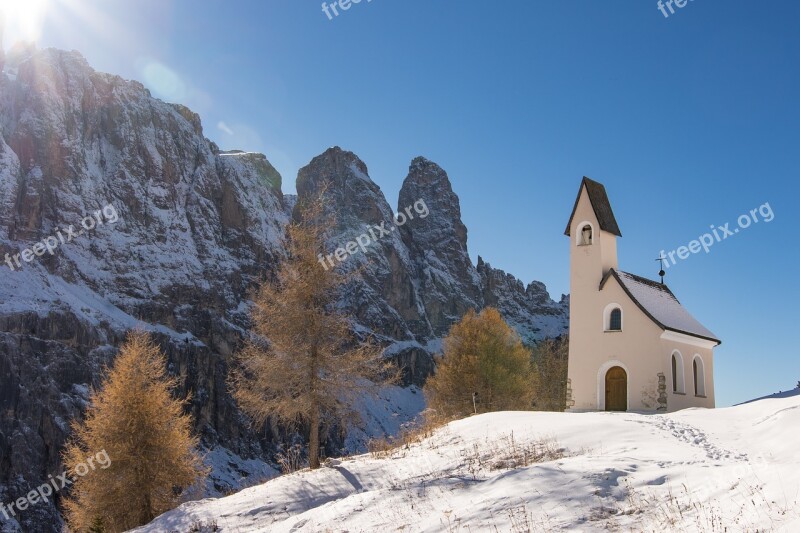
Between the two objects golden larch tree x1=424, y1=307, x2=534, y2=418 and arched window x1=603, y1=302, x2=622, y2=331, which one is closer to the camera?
arched window x1=603, y1=302, x2=622, y2=331

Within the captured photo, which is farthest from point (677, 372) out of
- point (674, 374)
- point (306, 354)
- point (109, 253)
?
point (109, 253)

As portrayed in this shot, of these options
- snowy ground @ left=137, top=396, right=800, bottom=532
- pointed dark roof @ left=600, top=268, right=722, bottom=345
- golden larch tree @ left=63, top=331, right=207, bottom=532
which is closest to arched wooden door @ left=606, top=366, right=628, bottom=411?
pointed dark roof @ left=600, top=268, right=722, bottom=345

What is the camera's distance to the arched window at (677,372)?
88.7 feet

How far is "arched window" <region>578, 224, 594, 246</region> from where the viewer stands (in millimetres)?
29416

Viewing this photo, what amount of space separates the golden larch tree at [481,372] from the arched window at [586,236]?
10.8 m

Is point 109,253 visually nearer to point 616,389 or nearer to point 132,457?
point 132,457

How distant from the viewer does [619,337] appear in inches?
1077

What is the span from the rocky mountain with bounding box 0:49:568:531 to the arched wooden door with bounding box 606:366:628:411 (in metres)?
77.4

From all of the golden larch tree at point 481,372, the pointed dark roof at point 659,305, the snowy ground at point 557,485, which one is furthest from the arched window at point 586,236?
the snowy ground at point 557,485

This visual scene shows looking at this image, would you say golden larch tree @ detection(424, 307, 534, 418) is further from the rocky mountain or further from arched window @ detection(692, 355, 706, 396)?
the rocky mountain

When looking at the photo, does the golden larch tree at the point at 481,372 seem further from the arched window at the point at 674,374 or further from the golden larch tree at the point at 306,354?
the golden larch tree at the point at 306,354

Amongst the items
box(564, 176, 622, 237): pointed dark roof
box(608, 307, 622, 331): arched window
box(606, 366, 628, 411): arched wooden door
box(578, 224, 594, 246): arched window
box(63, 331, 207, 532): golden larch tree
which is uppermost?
box(564, 176, 622, 237): pointed dark roof

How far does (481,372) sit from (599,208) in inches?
496

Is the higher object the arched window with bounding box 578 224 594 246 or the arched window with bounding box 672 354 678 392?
the arched window with bounding box 578 224 594 246
